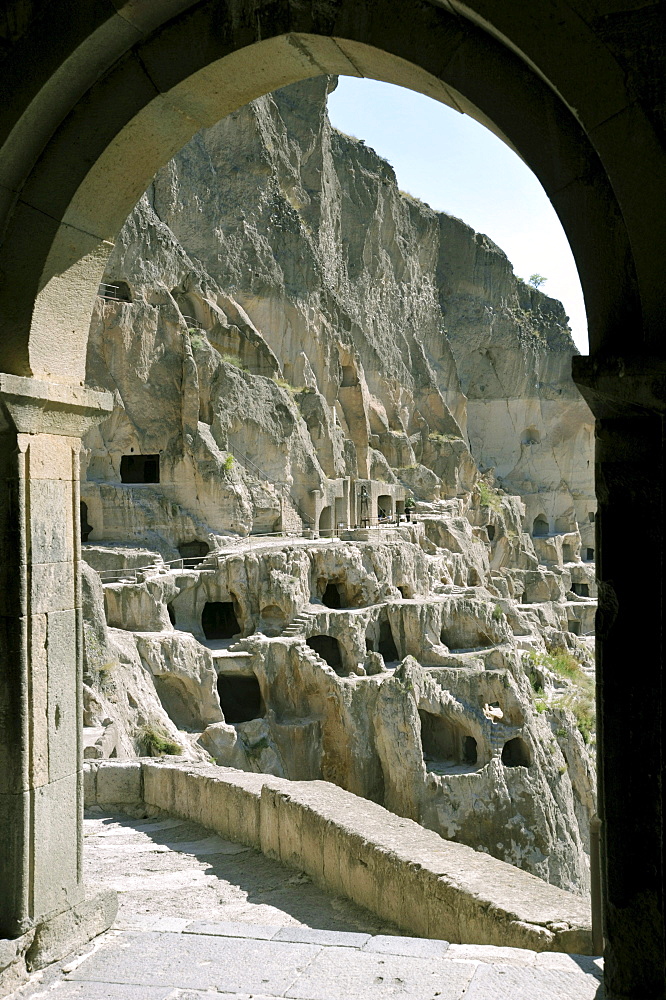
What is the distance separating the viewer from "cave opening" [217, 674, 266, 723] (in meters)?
22.5

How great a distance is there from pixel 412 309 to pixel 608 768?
4718 cm

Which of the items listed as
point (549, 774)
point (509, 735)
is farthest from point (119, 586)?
point (549, 774)

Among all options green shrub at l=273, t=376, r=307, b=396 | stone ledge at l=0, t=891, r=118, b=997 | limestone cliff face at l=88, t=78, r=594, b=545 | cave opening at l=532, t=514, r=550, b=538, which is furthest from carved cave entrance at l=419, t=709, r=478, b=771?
cave opening at l=532, t=514, r=550, b=538

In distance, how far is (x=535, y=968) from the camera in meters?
3.18

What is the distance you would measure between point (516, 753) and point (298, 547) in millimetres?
8012

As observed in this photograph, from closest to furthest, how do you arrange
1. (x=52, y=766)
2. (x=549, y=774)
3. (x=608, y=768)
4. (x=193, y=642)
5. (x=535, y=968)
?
(x=608, y=768) < (x=535, y=968) < (x=52, y=766) < (x=193, y=642) < (x=549, y=774)

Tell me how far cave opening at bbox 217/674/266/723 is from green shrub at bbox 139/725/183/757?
28.0 ft

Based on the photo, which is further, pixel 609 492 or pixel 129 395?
pixel 129 395

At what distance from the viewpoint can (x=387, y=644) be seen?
84.4ft

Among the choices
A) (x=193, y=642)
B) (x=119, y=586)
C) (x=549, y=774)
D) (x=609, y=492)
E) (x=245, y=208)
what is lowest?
(x=549, y=774)

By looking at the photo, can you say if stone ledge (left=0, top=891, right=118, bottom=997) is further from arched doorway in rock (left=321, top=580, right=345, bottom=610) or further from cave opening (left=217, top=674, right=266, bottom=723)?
arched doorway in rock (left=321, top=580, right=345, bottom=610)

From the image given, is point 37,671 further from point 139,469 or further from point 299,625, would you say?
point 139,469

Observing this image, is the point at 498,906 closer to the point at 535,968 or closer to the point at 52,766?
the point at 535,968

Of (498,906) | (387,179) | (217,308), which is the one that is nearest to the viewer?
(498,906)
